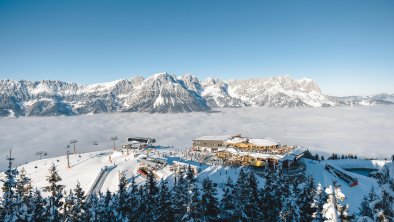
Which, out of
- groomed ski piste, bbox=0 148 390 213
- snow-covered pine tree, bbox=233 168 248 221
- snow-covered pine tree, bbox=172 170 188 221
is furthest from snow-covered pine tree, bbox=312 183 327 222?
groomed ski piste, bbox=0 148 390 213

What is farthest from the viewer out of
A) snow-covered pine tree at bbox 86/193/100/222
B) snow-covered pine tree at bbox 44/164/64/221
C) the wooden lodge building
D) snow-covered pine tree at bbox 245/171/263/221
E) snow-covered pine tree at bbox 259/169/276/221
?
the wooden lodge building

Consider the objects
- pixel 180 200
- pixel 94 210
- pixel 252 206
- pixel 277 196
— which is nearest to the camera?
pixel 252 206

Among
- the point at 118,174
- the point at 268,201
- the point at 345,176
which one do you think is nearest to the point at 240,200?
the point at 268,201

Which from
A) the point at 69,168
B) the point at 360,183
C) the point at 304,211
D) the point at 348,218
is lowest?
the point at 360,183

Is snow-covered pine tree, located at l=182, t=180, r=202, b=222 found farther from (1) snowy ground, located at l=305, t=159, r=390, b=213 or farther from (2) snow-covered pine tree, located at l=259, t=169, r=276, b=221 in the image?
(1) snowy ground, located at l=305, t=159, r=390, b=213

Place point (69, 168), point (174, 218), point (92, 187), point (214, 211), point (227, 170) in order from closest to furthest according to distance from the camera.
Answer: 1. point (214, 211)
2. point (174, 218)
3. point (92, 187)
4. point (227, 170)
5. point (69, 168)

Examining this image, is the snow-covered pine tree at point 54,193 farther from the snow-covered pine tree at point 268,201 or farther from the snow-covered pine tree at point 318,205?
the snow-covered pine tree at point 318,205

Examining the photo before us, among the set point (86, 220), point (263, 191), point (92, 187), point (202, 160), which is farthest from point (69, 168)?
point (263, 191)

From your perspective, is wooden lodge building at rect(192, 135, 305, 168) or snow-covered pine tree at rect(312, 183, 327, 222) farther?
wooden lodge building at rect(192, 135, 305, 168)

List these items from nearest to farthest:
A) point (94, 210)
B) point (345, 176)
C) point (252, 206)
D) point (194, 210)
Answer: point (194, 210), point (252, 206), point (94, 210), point (345, 176)

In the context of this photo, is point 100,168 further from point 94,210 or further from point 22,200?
point 22,200

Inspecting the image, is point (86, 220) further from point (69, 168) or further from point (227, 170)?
point (69, 168)
